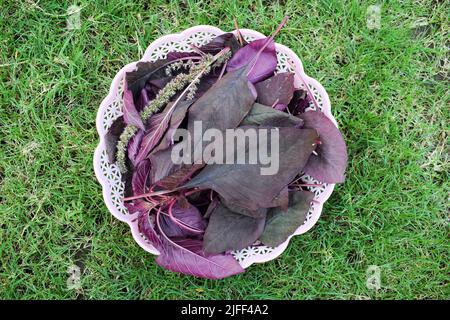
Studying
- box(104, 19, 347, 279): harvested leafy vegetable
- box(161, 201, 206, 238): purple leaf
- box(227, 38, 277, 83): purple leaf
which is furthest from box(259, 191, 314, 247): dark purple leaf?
box(227, 38, 277, 83): purple leaf

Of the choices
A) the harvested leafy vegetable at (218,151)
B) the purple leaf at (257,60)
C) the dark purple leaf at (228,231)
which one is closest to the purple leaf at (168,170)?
the harvested leafy vegetable at (218,151)

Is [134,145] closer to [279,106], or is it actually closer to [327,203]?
[279,106]

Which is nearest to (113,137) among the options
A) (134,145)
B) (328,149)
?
(134,145)

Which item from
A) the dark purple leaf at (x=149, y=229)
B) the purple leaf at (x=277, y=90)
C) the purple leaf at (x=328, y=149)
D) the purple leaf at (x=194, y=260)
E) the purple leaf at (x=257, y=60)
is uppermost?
the purple leaf at (x=257, y=60)

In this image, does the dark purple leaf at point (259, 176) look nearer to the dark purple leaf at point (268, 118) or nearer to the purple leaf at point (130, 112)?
the dark purple leaf at point (268, 118)

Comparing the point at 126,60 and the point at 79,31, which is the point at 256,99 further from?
the point at 79,31

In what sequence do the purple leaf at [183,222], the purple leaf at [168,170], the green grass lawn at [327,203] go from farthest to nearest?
the green grass lawn at [327,203] < the purple leaf at [183,222] < the purple leaf at [168,170]
